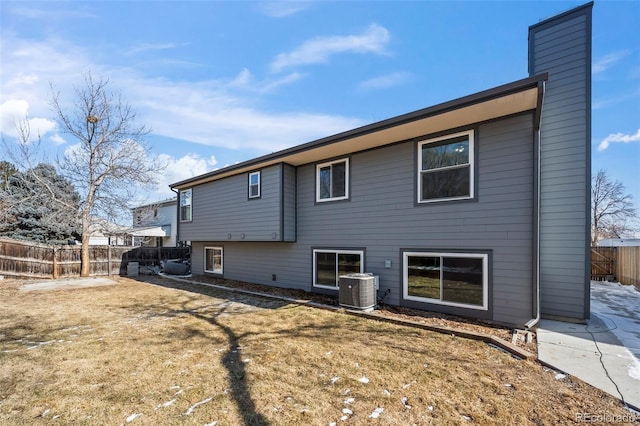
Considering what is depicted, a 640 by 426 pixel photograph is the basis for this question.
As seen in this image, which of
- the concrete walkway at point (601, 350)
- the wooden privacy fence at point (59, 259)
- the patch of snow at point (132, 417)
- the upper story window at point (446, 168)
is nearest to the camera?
the patch of snow at point (132, 417)

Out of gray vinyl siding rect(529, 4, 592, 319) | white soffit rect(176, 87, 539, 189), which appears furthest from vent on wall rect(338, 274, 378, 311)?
gray vinyl siding rect(529, 4, 592, 319)

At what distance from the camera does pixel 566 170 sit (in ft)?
19.8

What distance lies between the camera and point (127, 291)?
9.59 meters

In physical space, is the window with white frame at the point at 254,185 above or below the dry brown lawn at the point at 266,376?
above

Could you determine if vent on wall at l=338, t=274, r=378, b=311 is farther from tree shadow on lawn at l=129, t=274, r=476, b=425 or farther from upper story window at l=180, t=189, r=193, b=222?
upper story window at l=180, t=189, r=193, b=222

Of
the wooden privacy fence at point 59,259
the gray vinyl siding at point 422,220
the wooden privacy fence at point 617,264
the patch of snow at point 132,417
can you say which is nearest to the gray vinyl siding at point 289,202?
the gray vinyl siding at point 422,220

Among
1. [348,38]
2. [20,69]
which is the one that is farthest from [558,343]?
[20,69]

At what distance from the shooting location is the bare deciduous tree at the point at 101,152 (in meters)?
12.7

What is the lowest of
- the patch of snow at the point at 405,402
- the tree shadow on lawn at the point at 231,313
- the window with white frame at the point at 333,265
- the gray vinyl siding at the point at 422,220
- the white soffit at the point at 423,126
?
the tree shadow on lawn at the point at 231,313

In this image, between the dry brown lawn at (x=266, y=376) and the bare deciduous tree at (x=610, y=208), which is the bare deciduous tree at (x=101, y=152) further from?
the bare deciduous tree at (x=610, y=208)

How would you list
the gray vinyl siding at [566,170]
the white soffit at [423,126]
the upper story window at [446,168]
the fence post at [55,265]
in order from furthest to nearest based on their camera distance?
the fence post at [55,265] < the upper story window at [446,168] < the gray vinyl siding at [566,170] < the white soffit at [423,126]

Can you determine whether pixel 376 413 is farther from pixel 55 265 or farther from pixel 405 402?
pixel 55 265

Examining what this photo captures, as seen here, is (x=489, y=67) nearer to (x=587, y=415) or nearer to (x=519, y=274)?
(x=519, y=274)

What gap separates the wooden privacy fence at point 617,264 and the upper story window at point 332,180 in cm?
1071
